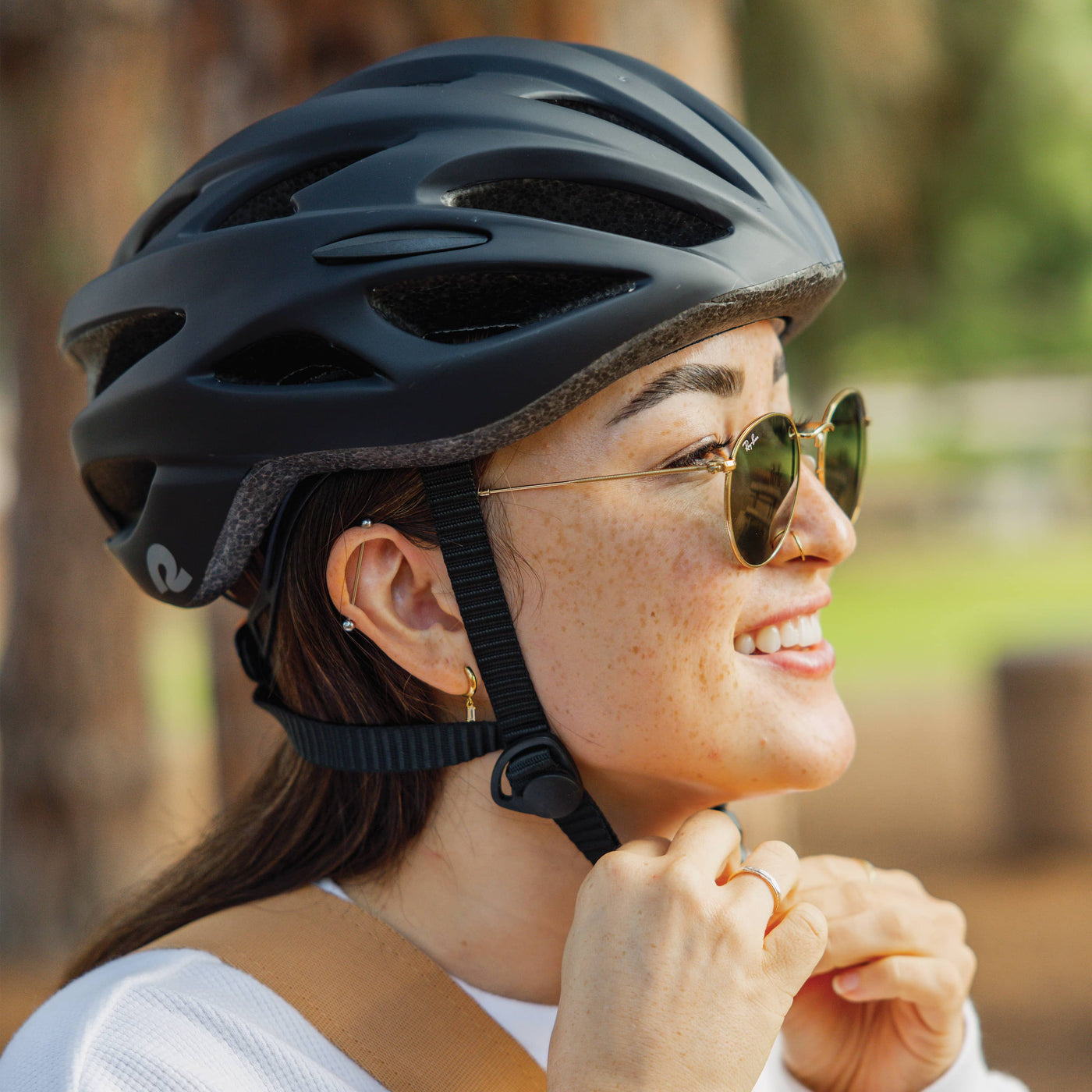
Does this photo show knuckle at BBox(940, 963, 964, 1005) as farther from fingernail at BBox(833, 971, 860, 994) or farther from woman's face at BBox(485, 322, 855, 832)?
woman's face at BBox(485, 322, 855, 832)

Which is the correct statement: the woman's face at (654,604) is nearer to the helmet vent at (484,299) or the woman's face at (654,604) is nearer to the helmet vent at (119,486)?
the helmet vent at (484,299)

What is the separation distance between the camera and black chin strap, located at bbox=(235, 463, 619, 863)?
1821mm

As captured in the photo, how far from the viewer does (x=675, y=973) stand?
1.55m

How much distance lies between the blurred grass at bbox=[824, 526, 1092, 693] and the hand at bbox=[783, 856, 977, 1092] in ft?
21.9

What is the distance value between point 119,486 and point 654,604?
1.18 m

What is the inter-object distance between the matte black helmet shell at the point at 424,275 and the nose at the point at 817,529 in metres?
0.32

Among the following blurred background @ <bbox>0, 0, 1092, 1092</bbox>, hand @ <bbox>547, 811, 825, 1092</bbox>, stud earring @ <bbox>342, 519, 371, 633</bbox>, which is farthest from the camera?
blurred background @ <bbox>0, 0, 1092, 1092</bbox>

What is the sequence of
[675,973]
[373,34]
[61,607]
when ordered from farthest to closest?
[61,607]
[373,34]
[675,973]

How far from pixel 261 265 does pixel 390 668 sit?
0.70 m

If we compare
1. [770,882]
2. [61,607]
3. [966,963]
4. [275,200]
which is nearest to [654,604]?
[770,882]

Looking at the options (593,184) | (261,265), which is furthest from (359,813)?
(593,184)

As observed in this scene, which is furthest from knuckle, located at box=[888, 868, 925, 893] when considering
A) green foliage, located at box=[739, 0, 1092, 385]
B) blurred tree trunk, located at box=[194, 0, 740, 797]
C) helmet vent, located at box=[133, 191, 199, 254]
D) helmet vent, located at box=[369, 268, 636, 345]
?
green foliage, located at box=[739, 0, 1092, 385]

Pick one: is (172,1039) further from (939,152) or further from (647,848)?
(939,152)

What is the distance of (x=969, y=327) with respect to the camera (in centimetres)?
2191
